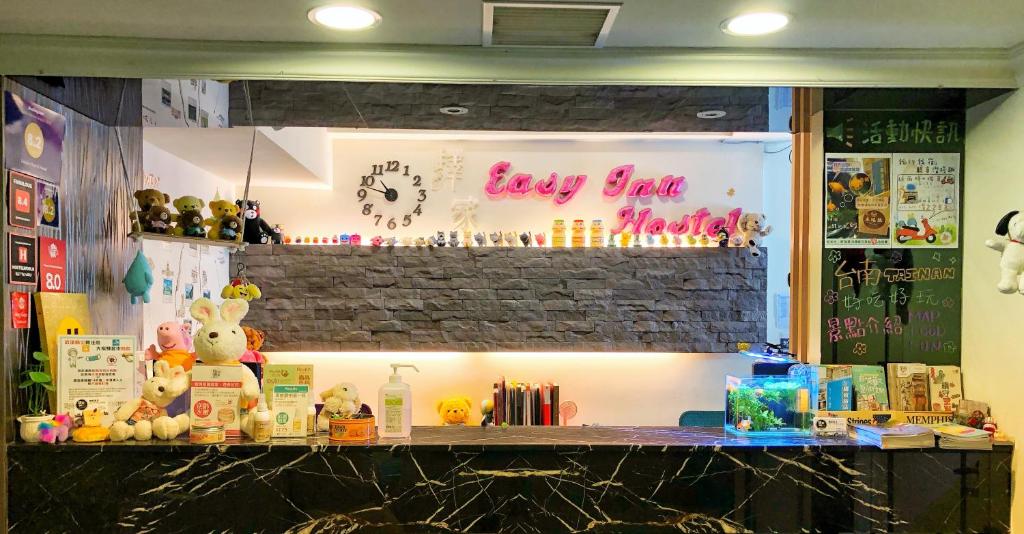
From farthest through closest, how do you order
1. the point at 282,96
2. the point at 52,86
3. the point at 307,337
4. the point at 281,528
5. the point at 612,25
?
1. the point at 307,337
2. the point at 282,96
3. the point at 52,86
4. the point at 281,528
5. the point at 612,25

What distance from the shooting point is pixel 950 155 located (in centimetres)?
254

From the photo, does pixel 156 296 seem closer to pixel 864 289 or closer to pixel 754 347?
pixel 864 289

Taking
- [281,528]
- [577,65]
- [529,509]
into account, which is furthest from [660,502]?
[577,65]

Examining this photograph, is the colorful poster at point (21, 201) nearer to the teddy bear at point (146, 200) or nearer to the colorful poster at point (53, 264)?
the colorful poster at point (53, 264)

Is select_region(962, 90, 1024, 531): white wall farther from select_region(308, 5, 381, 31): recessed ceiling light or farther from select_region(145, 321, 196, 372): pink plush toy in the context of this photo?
select_region(145, 321, 196, 372): pink plush toy

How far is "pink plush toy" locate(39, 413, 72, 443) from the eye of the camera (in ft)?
7.00

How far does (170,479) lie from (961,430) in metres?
2.57

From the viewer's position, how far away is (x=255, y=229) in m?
4.42

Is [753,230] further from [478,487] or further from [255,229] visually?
→ [255,229]

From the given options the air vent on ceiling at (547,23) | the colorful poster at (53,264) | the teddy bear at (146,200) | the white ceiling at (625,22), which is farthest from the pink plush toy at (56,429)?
the air vent on ceiling at (547,23)

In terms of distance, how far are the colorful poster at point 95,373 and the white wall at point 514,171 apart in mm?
2459

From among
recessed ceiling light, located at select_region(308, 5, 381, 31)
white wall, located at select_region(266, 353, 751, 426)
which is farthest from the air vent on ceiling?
white wall, located at select_region(266, 353, 751, 426)

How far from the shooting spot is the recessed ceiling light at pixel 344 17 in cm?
190

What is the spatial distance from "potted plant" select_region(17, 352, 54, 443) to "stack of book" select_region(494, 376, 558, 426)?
267 centimetres
